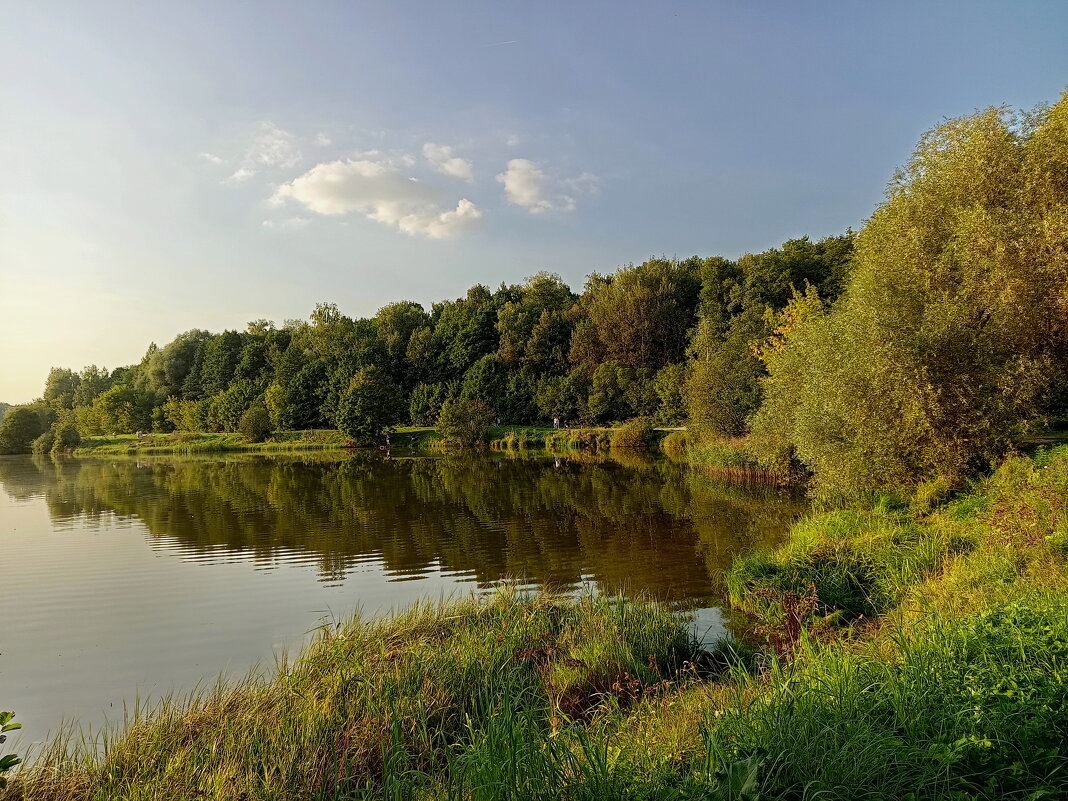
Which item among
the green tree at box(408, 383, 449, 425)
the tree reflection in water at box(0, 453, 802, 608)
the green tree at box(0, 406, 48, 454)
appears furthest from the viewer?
the green tree at box(0, 406, 48, 454)

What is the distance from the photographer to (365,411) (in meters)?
59.4

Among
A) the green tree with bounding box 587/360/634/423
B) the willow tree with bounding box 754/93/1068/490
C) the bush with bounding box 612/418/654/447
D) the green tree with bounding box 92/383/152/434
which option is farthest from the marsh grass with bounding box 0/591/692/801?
the green tree with bounding box 92/383/152/434

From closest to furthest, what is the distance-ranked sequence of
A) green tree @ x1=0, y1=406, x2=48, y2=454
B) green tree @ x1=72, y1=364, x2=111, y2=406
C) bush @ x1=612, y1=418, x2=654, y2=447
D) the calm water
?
the calm water
bush @ x1=612, y1=418, x2=654, y2=447
green tree @ x1=0, y1=406, x2=48, y2=454
green tree @ x1=72, y1=364, x2=111, y2=406

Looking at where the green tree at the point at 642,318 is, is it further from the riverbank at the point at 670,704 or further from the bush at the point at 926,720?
the bush at the point at 926,720

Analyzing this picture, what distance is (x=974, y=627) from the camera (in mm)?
5680

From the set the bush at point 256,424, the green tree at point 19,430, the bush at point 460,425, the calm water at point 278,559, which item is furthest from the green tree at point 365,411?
the green tree at point 19,430

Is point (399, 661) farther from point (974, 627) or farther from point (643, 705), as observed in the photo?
point (974, 627)

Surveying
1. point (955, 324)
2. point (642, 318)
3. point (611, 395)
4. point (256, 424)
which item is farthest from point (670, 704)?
point (256, 424)

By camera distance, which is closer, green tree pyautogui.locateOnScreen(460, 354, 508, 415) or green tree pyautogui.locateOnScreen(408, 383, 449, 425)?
green tree pyautogui.locateOnScreen(460, 354, 508, 415)

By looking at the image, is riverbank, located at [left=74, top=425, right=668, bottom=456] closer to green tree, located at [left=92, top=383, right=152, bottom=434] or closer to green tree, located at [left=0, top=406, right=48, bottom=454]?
green tree, located at [left=92, top=383, right=152, bottom=434]

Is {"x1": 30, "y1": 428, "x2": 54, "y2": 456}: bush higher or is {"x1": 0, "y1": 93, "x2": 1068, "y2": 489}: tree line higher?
{"x1": 0, "y1": 93, "x2": 1068, "y2": 489}: tree line

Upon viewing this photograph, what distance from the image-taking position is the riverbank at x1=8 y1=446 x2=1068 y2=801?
3.71 meters

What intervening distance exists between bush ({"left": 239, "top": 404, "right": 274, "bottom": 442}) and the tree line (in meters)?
0.41

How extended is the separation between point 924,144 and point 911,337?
10.1m
